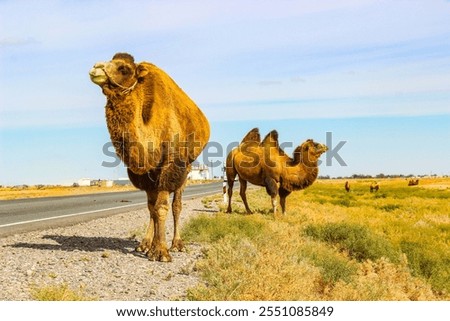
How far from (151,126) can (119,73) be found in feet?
2.62

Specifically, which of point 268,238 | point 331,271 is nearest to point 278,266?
point 331,271

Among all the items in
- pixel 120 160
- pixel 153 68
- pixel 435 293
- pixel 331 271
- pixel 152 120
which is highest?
pixel 153 68

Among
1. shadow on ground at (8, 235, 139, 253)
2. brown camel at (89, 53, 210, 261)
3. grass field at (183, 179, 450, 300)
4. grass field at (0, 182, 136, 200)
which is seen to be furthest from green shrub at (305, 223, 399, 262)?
grass field at (0, 182, 136, 200)

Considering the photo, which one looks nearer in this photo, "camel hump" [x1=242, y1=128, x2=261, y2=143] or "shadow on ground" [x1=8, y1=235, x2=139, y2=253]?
"shadow on ground" [x1=8, y1=235, x2=139, y2=253]

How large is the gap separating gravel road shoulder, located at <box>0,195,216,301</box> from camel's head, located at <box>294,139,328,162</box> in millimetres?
5738

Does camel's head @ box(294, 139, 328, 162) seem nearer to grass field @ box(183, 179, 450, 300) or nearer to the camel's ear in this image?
grass field @ box(183, 179, 450, 300)

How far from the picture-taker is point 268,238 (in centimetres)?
1096

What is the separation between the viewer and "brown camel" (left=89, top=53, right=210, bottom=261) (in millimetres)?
8047

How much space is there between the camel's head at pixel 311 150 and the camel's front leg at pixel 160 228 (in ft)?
26.3

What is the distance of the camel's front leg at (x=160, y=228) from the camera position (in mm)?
8703

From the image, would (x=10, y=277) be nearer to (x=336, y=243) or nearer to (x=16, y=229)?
(x=16, y=229)

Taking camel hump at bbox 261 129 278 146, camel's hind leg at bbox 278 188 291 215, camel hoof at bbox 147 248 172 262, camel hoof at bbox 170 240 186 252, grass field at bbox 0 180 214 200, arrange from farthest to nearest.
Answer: grass field at bbox 0 180 214 200 → camel hump at bbox 261 129 278 146 → camel's hind leg at bbox 278 188 291 215 → camel hoof at bbox 170 240 186 252 → camel hoof at bbox 147 248 172 262

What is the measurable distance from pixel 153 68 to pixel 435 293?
7.61 meters
